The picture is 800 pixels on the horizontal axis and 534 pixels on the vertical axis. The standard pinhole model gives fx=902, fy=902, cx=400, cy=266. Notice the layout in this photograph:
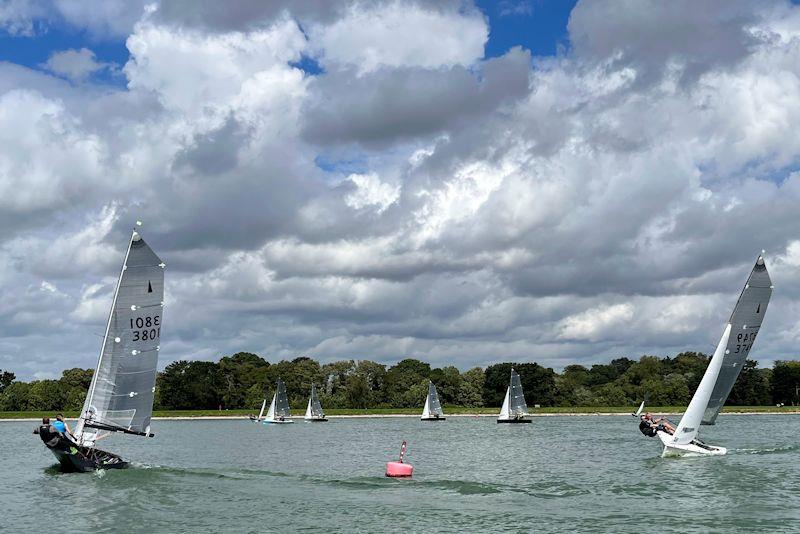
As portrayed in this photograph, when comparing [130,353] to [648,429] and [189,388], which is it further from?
[189,388]

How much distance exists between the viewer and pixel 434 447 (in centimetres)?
8012

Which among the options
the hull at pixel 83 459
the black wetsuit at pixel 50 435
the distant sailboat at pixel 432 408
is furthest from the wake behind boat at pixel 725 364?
the distant sailboat at pixel 432 408

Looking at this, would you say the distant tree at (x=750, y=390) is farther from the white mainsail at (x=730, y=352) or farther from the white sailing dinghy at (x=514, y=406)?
the white mainsail at (x=730, y=352)

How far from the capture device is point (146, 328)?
156 ft

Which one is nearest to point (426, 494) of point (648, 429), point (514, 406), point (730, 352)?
point (648, 429)

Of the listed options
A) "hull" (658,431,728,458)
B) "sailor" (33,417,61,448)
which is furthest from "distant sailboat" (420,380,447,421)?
"sailor" (33,417,61,448)

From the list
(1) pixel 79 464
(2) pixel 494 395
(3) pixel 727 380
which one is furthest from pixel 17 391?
(3) pixel 727 380

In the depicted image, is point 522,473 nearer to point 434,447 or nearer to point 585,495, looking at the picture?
point 585,495

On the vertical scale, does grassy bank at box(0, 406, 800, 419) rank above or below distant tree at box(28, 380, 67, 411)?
below

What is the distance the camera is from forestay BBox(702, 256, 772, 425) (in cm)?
5350

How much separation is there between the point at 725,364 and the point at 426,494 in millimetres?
24418

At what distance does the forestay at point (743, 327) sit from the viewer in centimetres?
5350

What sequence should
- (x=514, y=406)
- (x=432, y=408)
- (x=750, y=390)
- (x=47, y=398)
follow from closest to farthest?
1. (x=514, y=406)
2. (x=432, y=408)
3. (x=47, y=398)
4. (x=750, y=390)

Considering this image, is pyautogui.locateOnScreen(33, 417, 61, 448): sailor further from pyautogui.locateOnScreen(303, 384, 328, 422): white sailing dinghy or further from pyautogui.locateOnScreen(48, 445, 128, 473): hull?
pyautogui.locateOnScreen(303, 384, 328, 422): white sailing dinghy
